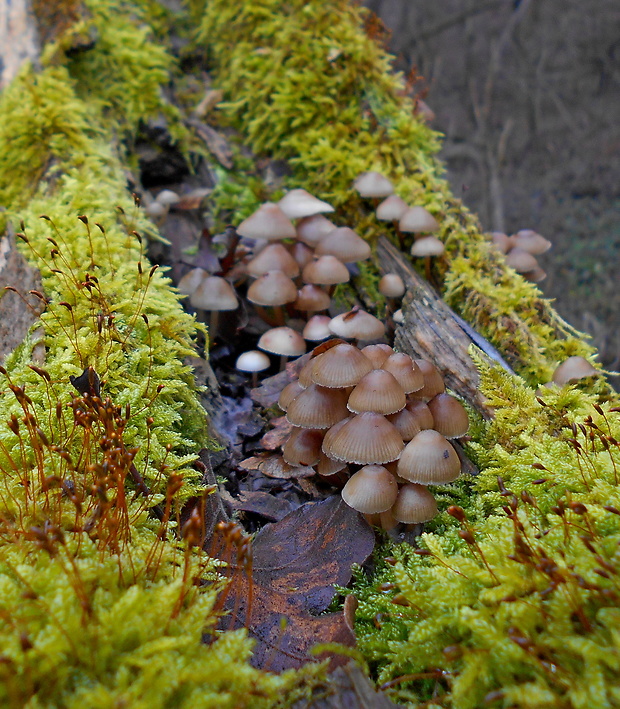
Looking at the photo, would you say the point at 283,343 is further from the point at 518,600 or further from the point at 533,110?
the point at 533,110

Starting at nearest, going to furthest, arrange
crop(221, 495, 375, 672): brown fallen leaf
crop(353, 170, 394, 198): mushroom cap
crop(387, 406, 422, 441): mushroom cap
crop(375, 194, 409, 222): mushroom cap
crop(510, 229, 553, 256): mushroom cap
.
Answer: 1. crop(221, 495, 375, 672): brown fallen leaf
2. crop(387, 406, 422, 441): mushroom cap
3. crop(375, 194, 409, 222): mushroom cap
4. crop(353, 170, 394, 198): mushroom cap
5. crop(510, 229, 553, 256): mushroom cap

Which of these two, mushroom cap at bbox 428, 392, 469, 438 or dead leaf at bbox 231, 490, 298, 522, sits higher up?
mushroom cap at bbox 428, 392, 469, 438

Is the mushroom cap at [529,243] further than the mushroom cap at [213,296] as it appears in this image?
Yes

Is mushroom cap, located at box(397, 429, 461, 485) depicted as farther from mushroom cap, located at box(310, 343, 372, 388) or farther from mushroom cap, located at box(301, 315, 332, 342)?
mushroom cap, located at box(301, 315, 332, 342)

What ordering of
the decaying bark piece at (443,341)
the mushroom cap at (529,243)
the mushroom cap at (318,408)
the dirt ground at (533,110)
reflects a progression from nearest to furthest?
1. the mushroom cap at (318,408)
2. the decaying bark piece at (443,341)
3. the mushroom cap at (529,243)
4. the dirt ground at (533,110)

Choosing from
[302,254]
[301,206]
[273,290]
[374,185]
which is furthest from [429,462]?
[374,185]

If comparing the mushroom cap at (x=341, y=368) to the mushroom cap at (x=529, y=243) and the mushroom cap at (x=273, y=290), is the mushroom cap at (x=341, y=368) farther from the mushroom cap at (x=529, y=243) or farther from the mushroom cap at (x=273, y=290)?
the mushroom cap at (x=529, y=243)

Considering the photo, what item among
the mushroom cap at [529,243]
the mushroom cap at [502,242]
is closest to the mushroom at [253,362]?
the mushroom cap at [502,242]

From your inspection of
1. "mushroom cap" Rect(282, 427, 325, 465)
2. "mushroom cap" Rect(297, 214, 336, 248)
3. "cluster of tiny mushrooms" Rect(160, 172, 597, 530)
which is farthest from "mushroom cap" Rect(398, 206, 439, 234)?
"mushroom cap" Rect(282, 427, 325, 465)
